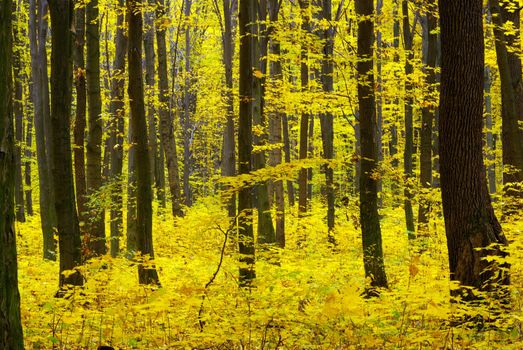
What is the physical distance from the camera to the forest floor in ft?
17.4

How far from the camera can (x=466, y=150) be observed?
6238 millimetres

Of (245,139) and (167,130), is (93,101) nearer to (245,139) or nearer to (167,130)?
(245,139)

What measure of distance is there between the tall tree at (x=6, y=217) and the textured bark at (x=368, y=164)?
5.87m

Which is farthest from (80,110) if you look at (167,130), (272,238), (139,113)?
(167,130)

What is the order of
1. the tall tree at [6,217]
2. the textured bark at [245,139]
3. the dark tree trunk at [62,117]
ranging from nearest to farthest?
the tall tree at [6,217]
the dark tree trunk at [62,117]
the textured bark at [245,139]

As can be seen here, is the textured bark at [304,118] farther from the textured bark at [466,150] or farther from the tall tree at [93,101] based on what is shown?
the textured bark at [466,150]

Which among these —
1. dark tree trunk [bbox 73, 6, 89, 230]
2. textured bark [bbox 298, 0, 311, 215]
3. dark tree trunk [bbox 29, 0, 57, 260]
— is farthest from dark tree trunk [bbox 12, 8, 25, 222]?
textured bark [bbox 298, 0, 311, 215]

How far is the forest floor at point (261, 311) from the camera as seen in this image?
530cm

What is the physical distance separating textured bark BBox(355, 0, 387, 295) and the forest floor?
0.59 metres

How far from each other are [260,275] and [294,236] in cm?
834

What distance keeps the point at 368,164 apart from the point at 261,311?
11.1ft

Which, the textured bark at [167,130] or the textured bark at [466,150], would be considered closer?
the textured bark at [466,150]

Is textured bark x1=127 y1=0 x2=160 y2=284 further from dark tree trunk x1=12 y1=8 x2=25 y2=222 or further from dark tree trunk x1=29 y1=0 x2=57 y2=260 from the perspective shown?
dark tree trunk x1=12 y1=8 x2=25 y2=222

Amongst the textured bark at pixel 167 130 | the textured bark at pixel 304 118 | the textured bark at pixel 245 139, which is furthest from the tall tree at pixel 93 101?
the textured bark at pixel 167 130
